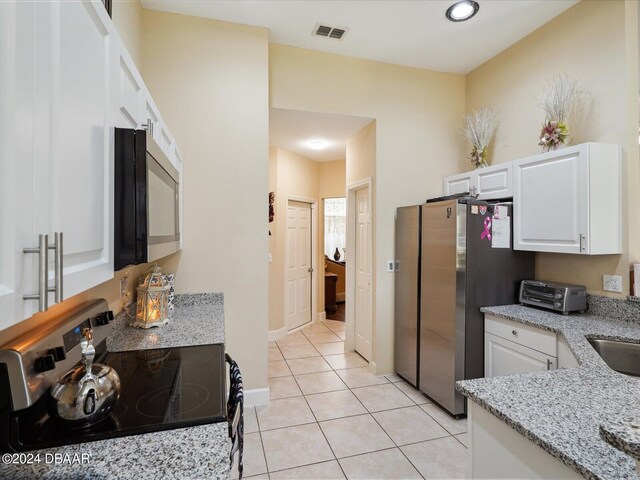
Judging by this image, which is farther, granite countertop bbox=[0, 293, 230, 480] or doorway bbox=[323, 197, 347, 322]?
doorway bbox=[323, 197, 347, 322]

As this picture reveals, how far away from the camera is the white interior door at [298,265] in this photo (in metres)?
4.92

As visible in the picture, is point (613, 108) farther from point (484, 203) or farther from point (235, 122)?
point (235, 122)

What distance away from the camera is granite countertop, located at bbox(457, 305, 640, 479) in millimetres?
826

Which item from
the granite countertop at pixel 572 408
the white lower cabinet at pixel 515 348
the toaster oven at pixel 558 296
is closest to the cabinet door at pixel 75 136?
the granite countertop at pixel 572 408

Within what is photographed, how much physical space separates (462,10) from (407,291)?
2368 mm

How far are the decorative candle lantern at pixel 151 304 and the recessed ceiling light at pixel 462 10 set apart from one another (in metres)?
2.92

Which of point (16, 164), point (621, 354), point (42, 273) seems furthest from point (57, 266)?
point (621, 354)

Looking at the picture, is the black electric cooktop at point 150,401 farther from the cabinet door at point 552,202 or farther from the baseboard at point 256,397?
the cabinet door at point 552,202

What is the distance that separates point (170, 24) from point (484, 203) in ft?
9.39

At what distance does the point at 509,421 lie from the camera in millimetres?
1017

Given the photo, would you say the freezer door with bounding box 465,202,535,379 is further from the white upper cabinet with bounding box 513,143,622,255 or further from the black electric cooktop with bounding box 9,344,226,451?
the black electric cooktop with bounding box 9,344,226,451

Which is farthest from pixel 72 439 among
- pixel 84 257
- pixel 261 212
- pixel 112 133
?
pixel 261 212

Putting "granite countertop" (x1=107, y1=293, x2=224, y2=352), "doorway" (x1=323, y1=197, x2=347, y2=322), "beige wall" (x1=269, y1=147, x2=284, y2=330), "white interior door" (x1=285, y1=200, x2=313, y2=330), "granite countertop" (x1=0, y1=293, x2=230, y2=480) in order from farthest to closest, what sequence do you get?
"doorway" (x1=323, y1=197, x2=347, y2=322) → "white interior door" (x1=285, y1=200, x2=313, y2=330) → "beige wall" (x1=269, y1=147, x2=284, y2=330) → "granite countertop" (x1=107, y1=293, x2=224, y2=352) → "granite countertop" (x1=0, y1=293, x2=230, y2=480)

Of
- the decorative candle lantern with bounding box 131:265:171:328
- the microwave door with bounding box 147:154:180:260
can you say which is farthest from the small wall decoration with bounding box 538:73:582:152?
the decorative candle lantern with bounding box 131:265:171:328
